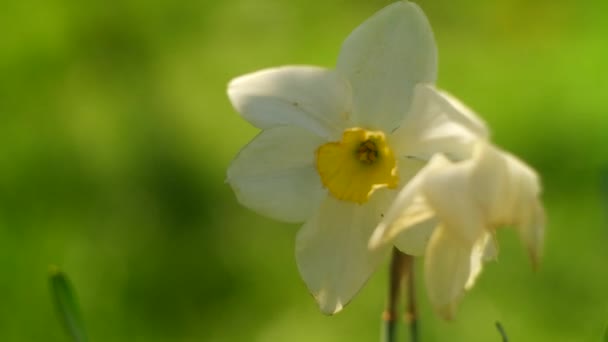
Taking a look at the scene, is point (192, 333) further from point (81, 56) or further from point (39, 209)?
point (81, 56)

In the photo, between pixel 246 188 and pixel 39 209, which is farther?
pixel 39 209

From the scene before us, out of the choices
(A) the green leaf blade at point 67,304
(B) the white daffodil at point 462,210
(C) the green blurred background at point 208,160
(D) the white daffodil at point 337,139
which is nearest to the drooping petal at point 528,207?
(B) the white daffodil at point 462,210

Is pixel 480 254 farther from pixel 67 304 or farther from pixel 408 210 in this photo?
pixel 67 304

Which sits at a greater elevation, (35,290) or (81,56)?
(81,56)

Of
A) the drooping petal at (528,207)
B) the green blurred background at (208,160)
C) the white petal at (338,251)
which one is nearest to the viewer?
the drooping petal at (528,207)

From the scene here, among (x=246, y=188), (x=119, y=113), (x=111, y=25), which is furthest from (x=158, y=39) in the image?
(x=246, y=188)

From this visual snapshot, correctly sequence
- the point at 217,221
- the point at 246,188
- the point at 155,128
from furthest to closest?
the point at 155,128 < the point at 217,221 < the point at 246,188

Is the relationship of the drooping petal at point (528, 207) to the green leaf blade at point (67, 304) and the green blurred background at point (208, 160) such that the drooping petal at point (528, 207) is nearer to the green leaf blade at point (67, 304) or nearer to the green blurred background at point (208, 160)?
the green leaf blade at point (67, 304)

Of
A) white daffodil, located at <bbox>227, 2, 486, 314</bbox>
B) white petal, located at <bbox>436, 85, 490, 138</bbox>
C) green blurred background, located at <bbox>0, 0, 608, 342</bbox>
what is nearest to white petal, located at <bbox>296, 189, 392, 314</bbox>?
white daffodil, located at <bbox>227, 2, 486, 314</bbox>
